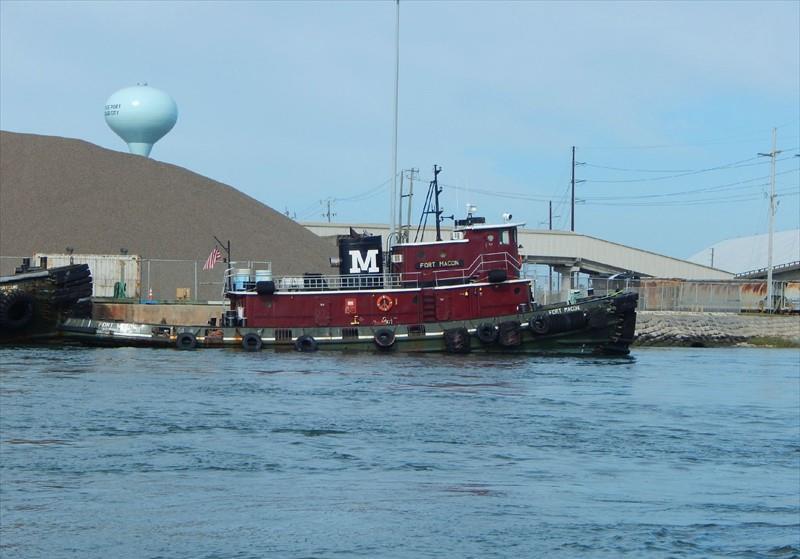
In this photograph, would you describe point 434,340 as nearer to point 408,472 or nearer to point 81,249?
point 408,472

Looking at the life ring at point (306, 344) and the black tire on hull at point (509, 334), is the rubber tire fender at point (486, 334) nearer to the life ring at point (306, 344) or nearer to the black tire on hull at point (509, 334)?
the black tire on hull at point (509, 334)

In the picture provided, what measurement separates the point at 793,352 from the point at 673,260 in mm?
31499

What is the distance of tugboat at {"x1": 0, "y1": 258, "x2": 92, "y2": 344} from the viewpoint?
4177 cm

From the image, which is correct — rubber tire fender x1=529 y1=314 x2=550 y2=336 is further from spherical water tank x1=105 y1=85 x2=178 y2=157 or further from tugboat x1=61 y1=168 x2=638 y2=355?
spherical water tank x1=105 y1=85 x2=178 y2=157

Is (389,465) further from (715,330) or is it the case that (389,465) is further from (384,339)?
(715,330)

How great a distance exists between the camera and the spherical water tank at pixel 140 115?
87688 mm

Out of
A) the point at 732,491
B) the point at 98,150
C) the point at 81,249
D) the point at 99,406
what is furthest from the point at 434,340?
the point at 98,150

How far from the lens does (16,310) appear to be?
41.9 metres

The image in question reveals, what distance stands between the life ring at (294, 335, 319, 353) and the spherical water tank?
51.3 metres

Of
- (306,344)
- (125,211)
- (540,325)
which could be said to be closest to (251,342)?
(306,344)

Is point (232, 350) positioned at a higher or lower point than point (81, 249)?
lower

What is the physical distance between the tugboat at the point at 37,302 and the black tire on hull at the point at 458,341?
13986 mm

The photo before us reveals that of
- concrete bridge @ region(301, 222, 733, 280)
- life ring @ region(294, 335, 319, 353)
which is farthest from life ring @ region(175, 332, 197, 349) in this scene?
concrete bridge @ region(301, 222, 733, 280)

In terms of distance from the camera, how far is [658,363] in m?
41.2
